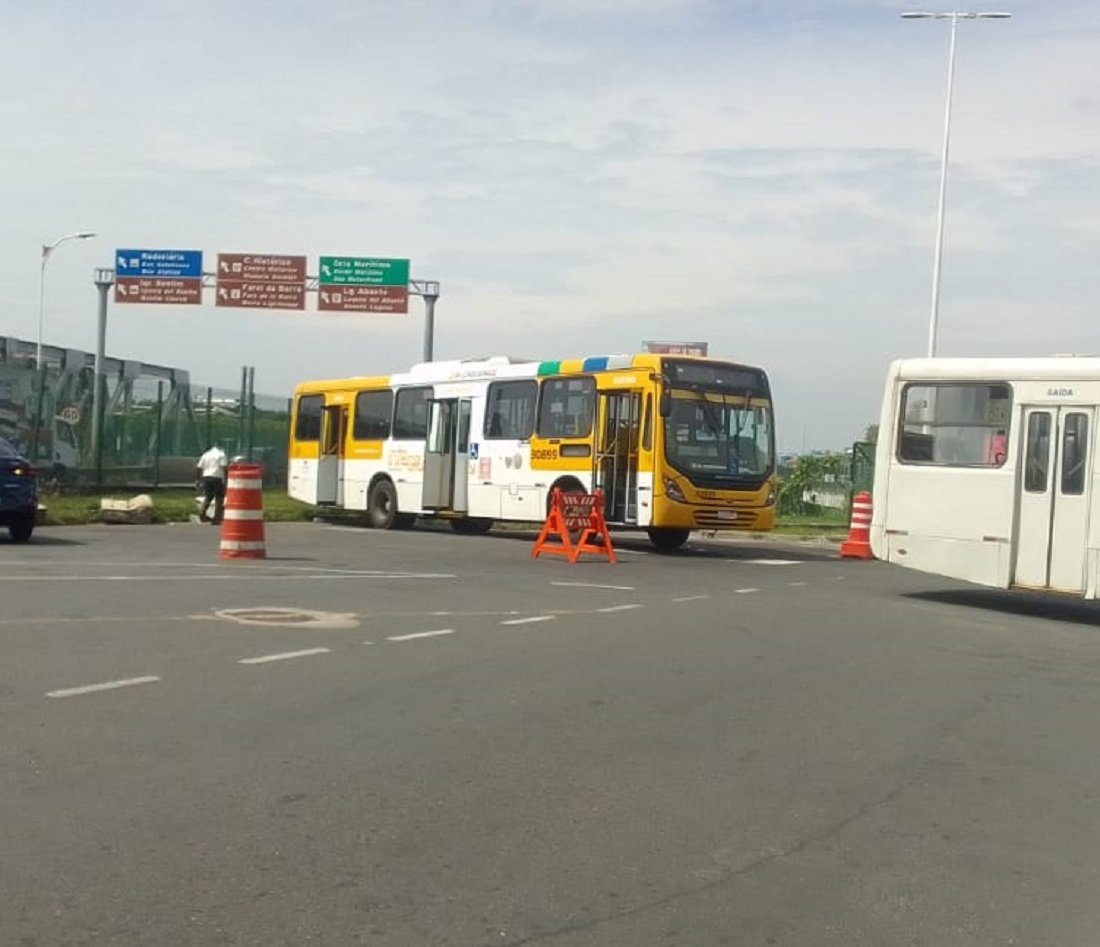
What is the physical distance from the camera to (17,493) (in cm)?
2064

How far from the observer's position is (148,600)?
13.4 meters

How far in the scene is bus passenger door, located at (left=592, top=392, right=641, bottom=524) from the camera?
898 inches

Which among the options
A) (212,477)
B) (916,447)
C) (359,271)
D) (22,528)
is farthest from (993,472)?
(359,271)

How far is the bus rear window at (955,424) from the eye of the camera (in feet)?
53.6

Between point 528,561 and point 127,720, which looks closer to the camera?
point 127,720

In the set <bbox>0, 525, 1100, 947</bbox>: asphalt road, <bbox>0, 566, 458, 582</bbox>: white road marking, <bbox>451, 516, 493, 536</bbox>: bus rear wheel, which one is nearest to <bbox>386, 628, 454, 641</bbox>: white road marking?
<bbox>0, 525, 1100, 947</bbox>: asphalt road

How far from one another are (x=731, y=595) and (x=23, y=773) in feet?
34.9

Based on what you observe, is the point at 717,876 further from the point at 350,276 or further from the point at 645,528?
the point at 350,276

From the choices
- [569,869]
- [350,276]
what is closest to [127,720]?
[569,869]

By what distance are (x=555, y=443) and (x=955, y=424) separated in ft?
29.5

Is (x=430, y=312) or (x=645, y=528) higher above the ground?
(x=430, y=312)

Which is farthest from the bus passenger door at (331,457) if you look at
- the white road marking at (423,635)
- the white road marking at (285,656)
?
the white road marking at (285,656)

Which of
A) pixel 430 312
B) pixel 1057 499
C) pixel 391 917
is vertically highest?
pixel 430 312

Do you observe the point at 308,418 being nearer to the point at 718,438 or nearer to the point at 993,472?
the point at 718,438
